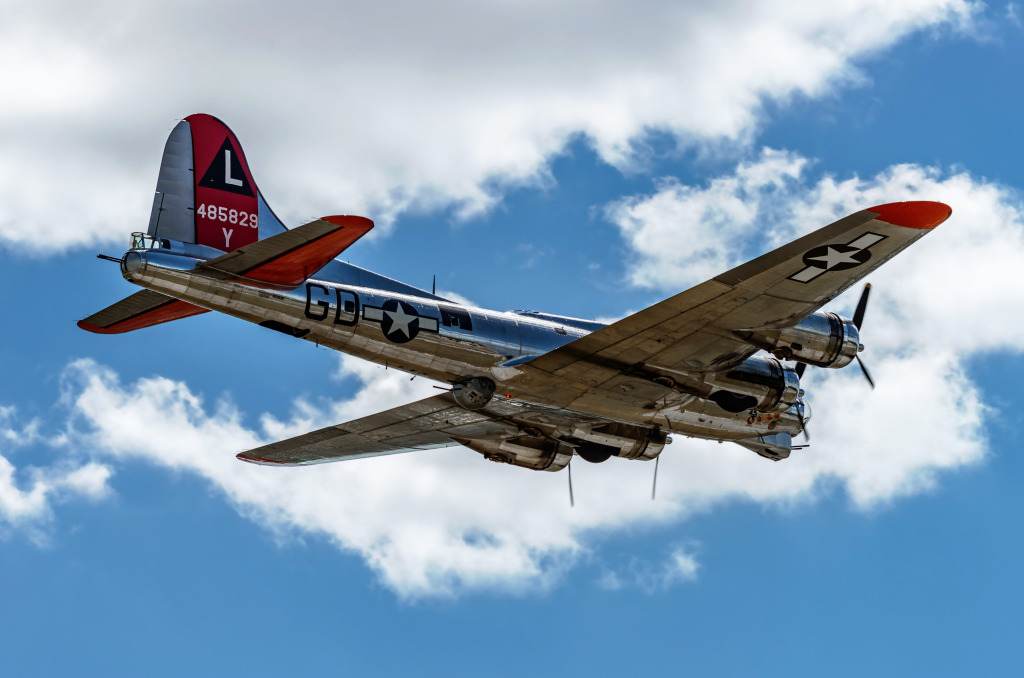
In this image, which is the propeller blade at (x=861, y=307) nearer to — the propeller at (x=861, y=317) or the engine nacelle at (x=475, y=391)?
the propeller at (x=861, y=317)

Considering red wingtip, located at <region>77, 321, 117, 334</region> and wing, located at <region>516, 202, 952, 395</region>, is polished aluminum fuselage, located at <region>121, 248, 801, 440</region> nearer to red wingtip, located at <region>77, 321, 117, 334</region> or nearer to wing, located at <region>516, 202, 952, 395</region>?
wing, located at <region>516, 202, 952, 395</region>

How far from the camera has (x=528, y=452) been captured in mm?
34969

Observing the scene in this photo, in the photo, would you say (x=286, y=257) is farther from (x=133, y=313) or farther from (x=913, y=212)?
(x=913, y=212)

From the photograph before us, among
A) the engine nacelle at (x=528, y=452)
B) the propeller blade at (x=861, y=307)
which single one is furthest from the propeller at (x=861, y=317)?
the engine nacelle at (x=528, y=452)

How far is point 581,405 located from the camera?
101 ft

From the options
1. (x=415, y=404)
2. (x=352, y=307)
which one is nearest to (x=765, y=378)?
(x=415, y=404)

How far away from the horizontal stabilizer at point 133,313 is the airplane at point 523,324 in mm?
33

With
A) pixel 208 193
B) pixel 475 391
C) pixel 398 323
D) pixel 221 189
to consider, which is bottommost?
pixel 475 391

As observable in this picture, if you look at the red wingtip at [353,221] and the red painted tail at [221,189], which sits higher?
the red painted tail at [221,189]

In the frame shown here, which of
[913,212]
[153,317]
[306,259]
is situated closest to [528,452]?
[306,259]

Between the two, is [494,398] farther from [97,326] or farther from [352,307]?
[97,326]

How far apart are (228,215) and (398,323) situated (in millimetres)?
4974

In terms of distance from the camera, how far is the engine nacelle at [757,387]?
1233 inches

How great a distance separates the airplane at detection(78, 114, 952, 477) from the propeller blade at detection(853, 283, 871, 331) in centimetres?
6
